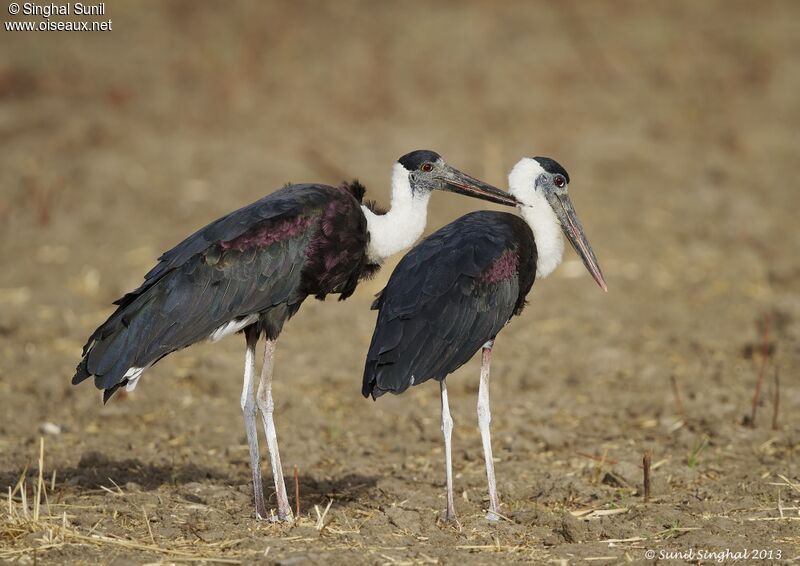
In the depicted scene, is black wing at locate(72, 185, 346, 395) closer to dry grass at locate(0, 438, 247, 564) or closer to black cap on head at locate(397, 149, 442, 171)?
black cap on head at locate(397, 149, 442, 171)

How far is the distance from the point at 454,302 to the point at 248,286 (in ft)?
3.29

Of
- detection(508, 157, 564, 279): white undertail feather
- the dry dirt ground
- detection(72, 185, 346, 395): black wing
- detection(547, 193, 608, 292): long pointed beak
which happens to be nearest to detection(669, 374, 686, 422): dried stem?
the dry dirt ground

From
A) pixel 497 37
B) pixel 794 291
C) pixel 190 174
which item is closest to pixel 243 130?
pixel 190 174

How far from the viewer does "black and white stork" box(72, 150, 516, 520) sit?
5.68 m

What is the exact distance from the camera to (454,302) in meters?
5.68

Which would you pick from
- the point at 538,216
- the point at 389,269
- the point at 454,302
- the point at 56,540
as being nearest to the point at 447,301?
the point at 454,302

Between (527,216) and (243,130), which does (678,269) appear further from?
(243,130)

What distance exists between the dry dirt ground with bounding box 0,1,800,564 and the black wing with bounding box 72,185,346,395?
824 millimetres

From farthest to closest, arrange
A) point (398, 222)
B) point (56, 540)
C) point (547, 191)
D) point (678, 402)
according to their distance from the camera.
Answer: point (678, 402)
point (547, 191)
point (398, 222)
point (56, 540)

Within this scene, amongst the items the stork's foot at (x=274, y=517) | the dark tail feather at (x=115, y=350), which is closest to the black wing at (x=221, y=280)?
the dark tail feather at (x=115, y=350)

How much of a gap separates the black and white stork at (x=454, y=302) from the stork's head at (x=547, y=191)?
0.13 metres

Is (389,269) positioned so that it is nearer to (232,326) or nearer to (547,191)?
(547,191)

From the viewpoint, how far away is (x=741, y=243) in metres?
11.3

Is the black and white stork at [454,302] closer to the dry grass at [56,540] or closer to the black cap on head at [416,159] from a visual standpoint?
the black cap on head at [416,159]
